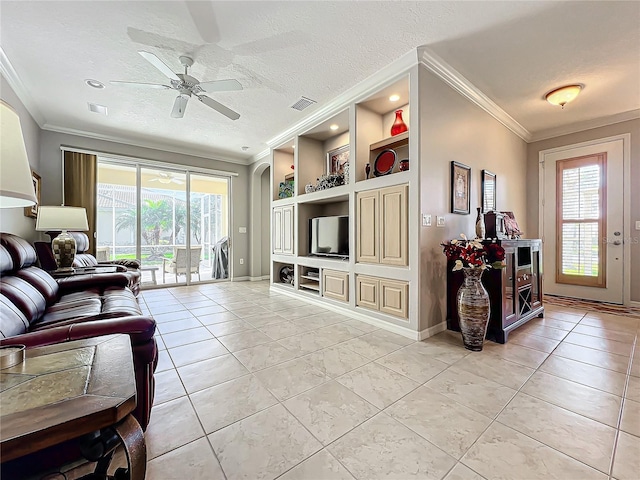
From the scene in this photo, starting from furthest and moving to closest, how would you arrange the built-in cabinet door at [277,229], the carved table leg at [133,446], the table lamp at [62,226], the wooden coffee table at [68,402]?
the built-in cabinet door at [277,229] → the table lamp at [62,226] → the carved table leg at [133,446] → the wooden coffee table at [68,402]

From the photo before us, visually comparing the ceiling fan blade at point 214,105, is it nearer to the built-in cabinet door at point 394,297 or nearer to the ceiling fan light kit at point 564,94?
the built-in cabinet door at point 394,297

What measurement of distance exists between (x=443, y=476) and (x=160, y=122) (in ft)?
17.6

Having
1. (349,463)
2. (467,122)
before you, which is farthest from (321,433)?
(467,122)

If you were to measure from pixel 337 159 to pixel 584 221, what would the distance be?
13.4 ft

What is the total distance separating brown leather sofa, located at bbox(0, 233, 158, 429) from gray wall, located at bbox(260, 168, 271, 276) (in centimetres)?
391

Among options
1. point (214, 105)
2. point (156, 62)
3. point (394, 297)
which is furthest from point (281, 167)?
point (394, 297)

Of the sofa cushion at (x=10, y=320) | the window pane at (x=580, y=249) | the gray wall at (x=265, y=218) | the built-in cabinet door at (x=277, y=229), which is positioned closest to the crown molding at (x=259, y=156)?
the gray wall at (x=265, y=218)

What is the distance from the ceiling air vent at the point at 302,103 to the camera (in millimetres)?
3697

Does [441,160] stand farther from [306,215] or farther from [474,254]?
[306,215]

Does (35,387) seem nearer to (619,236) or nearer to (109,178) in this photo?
(109,178)

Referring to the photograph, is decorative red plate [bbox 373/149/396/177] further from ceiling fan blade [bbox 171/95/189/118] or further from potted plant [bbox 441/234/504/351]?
ceiling fan blade [bbox 171/95/189/118]

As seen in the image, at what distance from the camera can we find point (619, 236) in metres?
4.04

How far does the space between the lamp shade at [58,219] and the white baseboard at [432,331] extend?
4.26 m

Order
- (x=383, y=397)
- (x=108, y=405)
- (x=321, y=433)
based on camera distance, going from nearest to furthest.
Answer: (x=108, y=405)
(x=321, y=433)
(x=383, y=397)
